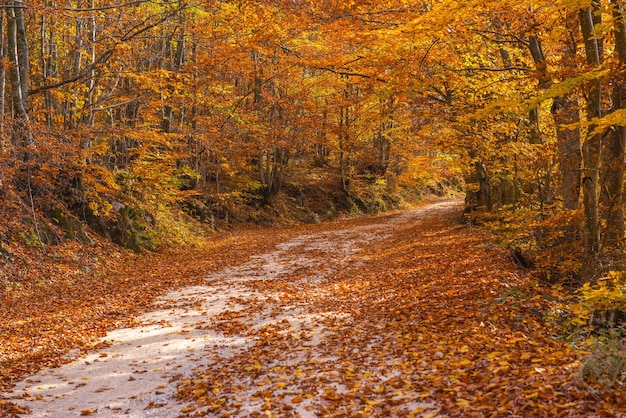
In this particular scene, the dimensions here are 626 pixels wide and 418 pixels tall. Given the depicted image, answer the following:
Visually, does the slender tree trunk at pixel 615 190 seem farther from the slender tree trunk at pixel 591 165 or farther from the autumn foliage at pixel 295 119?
the slender tree trunk at pixel 591 165

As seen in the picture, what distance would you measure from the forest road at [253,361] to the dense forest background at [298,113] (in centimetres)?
301

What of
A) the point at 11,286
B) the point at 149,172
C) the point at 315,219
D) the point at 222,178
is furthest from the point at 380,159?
the point at 11,286

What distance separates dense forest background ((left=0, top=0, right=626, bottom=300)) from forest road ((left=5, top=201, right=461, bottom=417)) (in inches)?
118

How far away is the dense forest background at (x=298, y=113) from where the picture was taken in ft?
21.8

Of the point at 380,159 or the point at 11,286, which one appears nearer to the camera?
the point at 11,286

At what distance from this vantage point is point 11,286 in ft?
31.1

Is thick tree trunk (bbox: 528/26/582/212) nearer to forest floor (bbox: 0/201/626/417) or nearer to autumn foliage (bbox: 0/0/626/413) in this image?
autumn foliage (bbox: 0/0/626/413)

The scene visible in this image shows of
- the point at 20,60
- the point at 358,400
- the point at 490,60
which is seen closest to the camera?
the point at 358,400

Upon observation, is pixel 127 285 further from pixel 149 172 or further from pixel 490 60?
pixel 490 60

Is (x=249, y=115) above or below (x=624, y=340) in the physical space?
above

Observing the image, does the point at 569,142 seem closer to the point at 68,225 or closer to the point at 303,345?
the point at 303,345

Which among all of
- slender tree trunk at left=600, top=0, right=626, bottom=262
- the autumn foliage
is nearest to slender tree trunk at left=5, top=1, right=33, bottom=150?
the autumn foliage

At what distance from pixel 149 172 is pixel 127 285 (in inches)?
260

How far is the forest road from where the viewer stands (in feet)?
16.4
